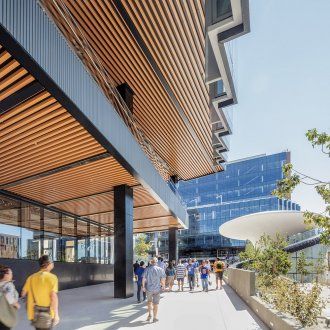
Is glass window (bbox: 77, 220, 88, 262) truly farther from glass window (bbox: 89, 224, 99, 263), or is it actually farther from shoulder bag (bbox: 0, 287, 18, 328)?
shoulder bag (bbox: 0, 287, 18, 328)

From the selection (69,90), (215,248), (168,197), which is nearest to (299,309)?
(69,90)

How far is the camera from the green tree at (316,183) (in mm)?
6973

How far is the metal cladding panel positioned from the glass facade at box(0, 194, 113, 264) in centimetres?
681

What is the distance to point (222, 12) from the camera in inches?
361

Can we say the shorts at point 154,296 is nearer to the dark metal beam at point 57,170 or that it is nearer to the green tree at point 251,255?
the dark metal beam at point 57,170

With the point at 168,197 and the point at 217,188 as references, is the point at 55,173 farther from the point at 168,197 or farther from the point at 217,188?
the point at 217,188

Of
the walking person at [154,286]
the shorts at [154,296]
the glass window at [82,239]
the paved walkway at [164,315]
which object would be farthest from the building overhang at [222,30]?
the glass window at [82,239]

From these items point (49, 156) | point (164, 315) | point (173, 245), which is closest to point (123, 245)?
point (164, 315)

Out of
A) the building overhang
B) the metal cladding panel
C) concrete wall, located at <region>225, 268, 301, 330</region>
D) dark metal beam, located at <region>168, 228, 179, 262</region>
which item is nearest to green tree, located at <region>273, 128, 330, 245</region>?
concrete wall, located at <region>225, 268, 301, 330</region>

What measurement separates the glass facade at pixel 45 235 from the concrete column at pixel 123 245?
4.60 metres

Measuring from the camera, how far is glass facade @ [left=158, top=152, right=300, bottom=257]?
295ft

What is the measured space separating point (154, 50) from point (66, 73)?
3604 mm

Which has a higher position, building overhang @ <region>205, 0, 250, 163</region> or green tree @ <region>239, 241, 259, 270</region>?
building overhang @ <region>205, 0, 250, 163</region>

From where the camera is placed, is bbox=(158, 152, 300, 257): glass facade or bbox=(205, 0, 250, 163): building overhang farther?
bbox=(158, 152, 300, 257): glass facade
